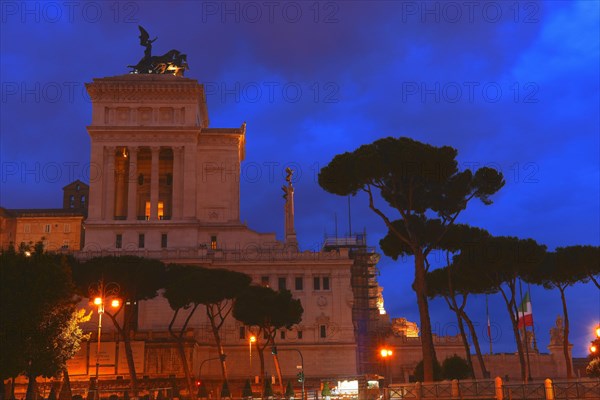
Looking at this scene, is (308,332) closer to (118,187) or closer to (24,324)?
(118,187)

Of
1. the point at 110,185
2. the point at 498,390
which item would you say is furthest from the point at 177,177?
the point at 498,390

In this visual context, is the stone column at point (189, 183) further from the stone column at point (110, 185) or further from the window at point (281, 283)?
the window at point (281, 283)

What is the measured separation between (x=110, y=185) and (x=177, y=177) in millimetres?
7314

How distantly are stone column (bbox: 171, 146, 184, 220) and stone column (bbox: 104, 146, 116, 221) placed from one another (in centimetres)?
659

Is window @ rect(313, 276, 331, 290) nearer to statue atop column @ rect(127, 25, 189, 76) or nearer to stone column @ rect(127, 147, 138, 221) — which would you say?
stone column @ rect(127, 147, 138, 221)

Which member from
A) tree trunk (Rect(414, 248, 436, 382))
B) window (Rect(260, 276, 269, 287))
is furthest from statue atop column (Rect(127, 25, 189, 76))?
tree trunk (Rect(414, 248, 436, 382))

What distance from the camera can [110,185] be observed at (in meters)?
82.9

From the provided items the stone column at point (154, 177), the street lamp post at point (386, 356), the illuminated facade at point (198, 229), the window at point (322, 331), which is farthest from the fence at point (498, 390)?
the stone column at point (154, 177)

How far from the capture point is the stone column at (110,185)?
270ft

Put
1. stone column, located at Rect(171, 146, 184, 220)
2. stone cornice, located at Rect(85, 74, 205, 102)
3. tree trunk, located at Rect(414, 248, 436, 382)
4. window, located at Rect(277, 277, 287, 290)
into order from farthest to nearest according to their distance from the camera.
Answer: stone cornice, located at Rect(85, 74, 205, 102), stone column, located at Rect(171, 146, 184, 220), window, located at Rect(277, 277, 287, 290), tree trunk, located at Rect(414, 248, 436, 382)

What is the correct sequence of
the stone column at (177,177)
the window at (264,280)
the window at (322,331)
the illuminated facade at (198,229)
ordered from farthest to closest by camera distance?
the stone column at (177,177)
the window at (264,280)
the window at (322,331)
the illuminated facade at (198,229)

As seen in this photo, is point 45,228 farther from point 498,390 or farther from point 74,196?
point 498,390

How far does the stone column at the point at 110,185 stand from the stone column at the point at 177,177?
6593 mm

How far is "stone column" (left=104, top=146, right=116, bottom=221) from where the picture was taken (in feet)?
270
